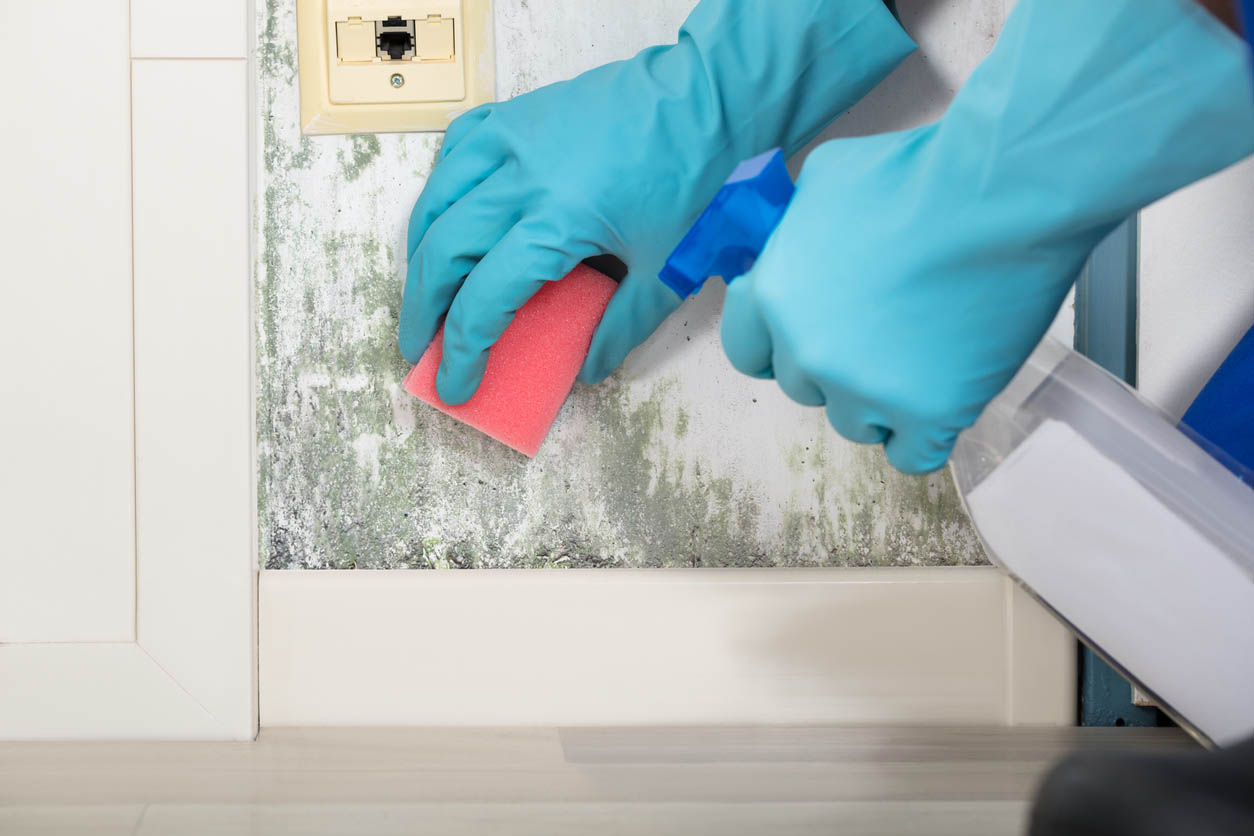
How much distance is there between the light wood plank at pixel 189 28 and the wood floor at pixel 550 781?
0.52 m

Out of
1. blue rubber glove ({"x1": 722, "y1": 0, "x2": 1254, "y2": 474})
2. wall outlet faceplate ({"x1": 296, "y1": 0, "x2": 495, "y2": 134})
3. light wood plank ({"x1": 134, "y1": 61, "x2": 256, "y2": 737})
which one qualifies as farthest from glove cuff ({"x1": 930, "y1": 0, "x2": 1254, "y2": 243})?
light wood plank ({"x1": 134, "y1": 61, "x2": 256, "y2": 737})

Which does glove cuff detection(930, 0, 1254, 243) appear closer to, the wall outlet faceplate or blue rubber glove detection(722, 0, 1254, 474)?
blue rubber glove detection(722, 0, 1254, 474)

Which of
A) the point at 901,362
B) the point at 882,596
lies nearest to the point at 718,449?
the point at 882,596

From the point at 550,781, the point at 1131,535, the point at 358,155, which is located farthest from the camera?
the point at 358,155

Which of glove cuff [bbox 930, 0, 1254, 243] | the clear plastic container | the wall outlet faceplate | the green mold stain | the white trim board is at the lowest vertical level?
the white trim board

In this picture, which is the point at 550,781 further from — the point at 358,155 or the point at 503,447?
the point at 358,155

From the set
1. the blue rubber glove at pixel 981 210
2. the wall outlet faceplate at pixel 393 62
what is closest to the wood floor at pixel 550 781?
the blue rubber glove at pixel 981 210

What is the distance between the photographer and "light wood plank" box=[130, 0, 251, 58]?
2.20 ft

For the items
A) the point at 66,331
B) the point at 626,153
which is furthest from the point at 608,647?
the point at 66,331

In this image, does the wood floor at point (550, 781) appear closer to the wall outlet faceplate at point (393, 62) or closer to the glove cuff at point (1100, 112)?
the glove cuff at point (1100, 112)

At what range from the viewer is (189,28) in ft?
2.22

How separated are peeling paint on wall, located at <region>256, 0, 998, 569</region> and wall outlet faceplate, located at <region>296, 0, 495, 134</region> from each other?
0.06ft

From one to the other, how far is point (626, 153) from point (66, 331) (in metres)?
0.44

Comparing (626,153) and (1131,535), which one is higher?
(626,153)
